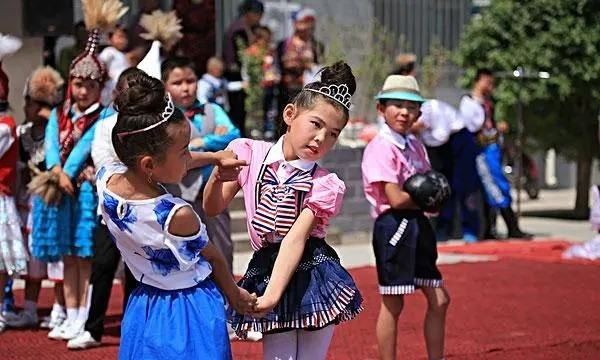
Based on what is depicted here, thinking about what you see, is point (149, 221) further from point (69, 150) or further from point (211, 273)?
point (69, 150)

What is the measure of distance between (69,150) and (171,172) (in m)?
3.50

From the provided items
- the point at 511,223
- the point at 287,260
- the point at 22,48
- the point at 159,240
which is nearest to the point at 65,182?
the point at 287,260

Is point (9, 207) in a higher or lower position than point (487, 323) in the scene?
higher

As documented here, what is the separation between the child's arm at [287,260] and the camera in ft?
15.3

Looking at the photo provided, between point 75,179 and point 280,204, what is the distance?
10.5 feet

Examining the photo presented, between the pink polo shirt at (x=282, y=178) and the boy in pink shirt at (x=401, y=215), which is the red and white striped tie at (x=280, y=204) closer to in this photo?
the pink polo shirt at (x=282, y=178)

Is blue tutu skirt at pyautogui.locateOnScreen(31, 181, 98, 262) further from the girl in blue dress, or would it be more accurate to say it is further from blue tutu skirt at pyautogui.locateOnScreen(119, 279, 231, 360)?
blue tutu skirt at pyautogui.locateOnScreen(119, 279, 231, 360)

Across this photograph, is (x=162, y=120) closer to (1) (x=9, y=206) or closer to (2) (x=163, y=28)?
(2) (x=163, y=28)

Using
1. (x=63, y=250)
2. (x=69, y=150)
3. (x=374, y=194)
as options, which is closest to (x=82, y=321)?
(x=63, y=250)

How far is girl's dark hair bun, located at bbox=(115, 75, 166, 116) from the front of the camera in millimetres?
4445

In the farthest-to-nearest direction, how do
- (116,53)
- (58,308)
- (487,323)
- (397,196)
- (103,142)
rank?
1. (116,53)
2. (487,323)
3. (58,308)
4. (103,142)
5. (397,196)

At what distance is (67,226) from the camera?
791 cm

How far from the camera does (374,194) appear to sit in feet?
21.9

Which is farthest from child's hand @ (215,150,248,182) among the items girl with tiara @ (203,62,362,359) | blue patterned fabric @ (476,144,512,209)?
blue patterned fabric @ (476,144,512,209)
